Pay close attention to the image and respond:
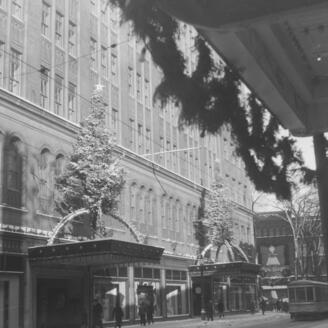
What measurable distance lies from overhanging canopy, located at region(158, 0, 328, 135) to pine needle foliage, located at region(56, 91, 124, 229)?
23951mm

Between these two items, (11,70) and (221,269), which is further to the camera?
(221,269)

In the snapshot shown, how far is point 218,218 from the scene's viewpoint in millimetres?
46906

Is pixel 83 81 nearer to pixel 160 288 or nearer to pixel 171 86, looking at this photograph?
Answer: pixel 160 288

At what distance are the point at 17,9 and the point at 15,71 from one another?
3099 millimetres

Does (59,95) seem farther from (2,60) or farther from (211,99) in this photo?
(211,99)

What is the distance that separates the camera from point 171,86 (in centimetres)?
338

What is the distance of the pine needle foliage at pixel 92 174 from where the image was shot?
28.8 metres

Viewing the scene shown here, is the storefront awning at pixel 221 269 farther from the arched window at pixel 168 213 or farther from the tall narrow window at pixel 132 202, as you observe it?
the tall narrow window at pixel 132 202

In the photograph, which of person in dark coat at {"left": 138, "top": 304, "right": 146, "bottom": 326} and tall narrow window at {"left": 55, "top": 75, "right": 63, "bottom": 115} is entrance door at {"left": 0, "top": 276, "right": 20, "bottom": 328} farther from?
person in dark coat at {"left": 138, "top": 304, "right": 146, "bottom": 326}

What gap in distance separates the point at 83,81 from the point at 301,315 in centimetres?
2415

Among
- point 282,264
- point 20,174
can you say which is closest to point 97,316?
point 20,174

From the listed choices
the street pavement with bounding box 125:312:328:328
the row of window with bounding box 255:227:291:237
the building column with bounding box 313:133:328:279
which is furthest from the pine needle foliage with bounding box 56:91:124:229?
the row of window with bounding box 255:227:291:237

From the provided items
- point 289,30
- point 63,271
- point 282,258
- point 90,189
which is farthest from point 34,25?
point 282,258

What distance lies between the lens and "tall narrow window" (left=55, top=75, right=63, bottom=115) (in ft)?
98.6
